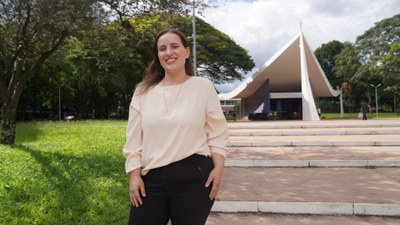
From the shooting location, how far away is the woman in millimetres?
1721

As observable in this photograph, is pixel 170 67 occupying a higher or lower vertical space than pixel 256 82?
lower

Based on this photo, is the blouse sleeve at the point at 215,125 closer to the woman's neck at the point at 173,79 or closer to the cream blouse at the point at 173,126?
the cream blouse at the point at 173,126

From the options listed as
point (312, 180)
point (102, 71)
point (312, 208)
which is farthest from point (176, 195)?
point (102, 71)

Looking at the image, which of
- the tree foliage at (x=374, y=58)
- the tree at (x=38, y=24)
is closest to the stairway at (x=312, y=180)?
the tree at (x=38, y=24)

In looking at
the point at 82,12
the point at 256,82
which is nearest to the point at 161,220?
the point at 82,12

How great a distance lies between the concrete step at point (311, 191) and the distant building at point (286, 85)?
15581mm

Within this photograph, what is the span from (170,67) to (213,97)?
0.30 meters

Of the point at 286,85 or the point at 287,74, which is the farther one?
the point at 286,85

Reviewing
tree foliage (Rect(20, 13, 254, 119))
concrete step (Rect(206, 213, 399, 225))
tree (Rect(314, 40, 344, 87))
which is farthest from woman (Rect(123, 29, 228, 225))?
tree (Rect(314, 40, 344, 87))

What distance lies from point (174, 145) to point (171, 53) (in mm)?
531

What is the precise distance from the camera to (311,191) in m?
4.60

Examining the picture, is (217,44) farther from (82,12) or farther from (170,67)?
(170,67)

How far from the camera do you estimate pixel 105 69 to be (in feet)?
89.4

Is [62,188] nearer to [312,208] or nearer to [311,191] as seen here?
[312,208]
